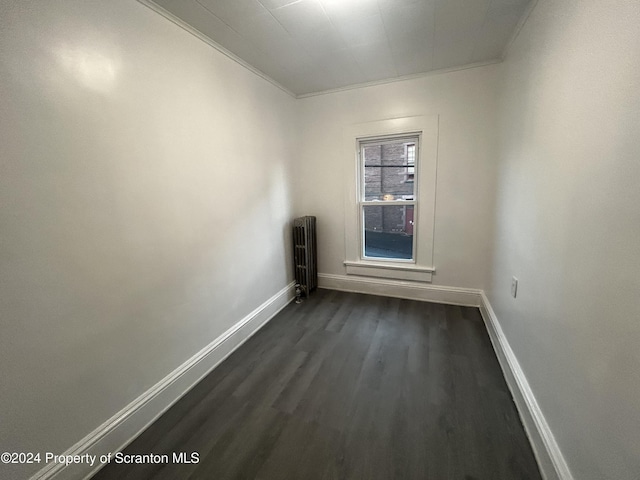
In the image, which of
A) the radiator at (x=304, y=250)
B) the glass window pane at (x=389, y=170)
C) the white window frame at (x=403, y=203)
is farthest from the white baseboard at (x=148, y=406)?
the glass window pane at (x=389, y=170)

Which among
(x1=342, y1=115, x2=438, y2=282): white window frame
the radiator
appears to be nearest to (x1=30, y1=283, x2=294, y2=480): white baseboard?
the radiator

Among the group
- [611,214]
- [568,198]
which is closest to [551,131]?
[568,198]

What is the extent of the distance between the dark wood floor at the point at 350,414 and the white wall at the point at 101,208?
0.39 meters

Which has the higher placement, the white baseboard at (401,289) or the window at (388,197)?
the window at (388,197)

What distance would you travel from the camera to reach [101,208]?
1271mm

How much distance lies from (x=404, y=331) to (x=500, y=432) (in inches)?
40.6

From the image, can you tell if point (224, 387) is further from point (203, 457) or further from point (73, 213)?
point (73, 213)

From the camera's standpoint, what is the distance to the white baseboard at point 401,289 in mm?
2779

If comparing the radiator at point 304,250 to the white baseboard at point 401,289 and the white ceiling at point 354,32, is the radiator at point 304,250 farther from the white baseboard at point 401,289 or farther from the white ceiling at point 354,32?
the white ceiling at point 354,32

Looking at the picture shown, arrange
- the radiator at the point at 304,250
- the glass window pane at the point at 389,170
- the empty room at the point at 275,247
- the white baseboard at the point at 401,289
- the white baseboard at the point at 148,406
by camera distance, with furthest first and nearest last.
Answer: the radiator at the point at 304,250, the glass window pane at the point at 389,170, the white baseboard at the point at 401,289, the white baseboard at the point at 148,406, the empty room at the point at 275,247

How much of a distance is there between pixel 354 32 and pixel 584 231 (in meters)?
1.88

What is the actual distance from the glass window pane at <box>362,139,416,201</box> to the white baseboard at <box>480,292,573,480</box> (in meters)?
1.68

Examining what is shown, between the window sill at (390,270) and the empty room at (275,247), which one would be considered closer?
the empty room at (275,247)

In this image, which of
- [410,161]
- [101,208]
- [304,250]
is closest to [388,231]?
[410,161]
